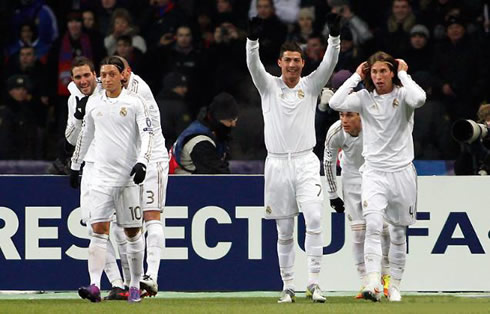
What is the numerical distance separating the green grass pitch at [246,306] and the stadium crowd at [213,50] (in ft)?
13.9

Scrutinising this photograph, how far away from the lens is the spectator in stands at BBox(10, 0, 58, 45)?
21.0 metres

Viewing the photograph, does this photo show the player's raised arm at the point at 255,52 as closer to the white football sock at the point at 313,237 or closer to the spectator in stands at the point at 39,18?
the white football sock at the point at 313,237

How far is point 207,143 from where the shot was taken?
16688 mm

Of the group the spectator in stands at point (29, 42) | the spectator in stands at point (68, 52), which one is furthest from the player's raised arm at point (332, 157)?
the spectator in stands at point (29, 42)

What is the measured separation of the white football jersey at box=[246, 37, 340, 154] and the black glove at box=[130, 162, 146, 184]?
1686mm

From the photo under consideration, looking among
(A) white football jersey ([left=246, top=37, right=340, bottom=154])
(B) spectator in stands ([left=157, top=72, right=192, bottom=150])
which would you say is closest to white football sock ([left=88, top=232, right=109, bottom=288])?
(A) white football jersey ([left=246, top=37, right=340, bottom=154])

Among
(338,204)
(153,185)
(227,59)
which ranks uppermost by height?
(227,59)

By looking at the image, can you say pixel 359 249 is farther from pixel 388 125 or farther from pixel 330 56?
pixel 330 56

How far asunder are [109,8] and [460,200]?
22.5 feet

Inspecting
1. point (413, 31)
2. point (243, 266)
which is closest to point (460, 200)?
point (243, 266)

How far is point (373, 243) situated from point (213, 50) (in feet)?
22.4

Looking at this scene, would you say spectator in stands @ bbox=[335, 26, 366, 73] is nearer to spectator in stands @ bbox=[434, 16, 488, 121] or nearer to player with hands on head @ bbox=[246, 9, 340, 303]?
spectator in stands @ bbox=[434, 16, 488, 121]

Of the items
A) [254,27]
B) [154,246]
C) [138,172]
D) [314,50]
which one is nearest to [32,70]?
[314,50]

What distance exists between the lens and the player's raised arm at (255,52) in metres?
14.2
